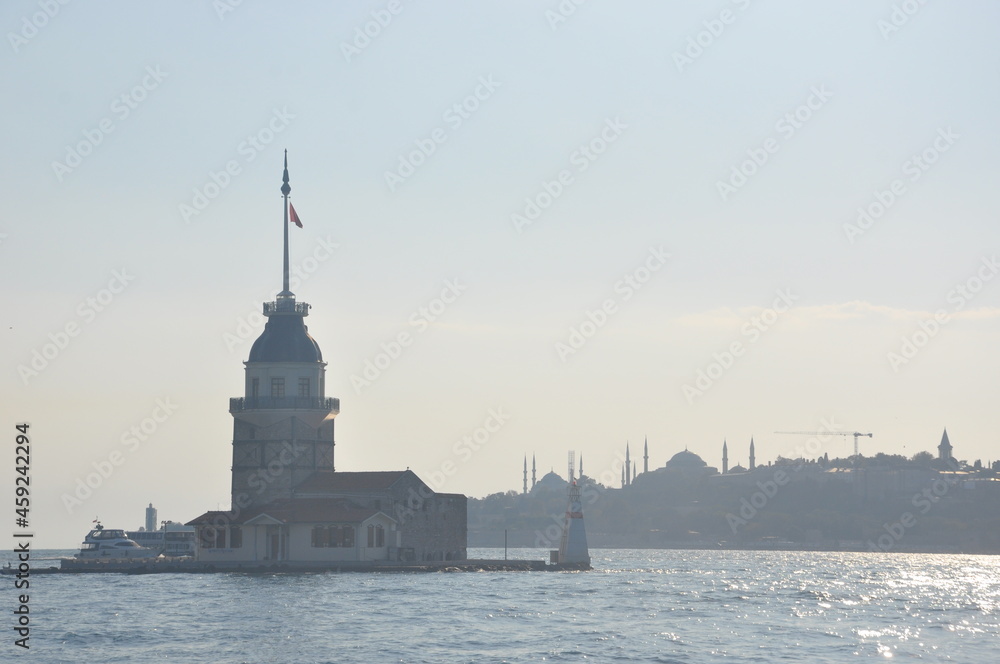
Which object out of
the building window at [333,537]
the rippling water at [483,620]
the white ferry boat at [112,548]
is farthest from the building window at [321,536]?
the white ferry boat at [112,548]

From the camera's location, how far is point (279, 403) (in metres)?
93.6

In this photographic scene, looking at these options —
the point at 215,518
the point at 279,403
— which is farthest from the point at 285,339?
the point at 215,518

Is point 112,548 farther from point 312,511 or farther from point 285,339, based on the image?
point 312,511

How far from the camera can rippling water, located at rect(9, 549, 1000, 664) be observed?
51.4m

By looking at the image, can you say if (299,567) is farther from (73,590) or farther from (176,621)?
(176,621)

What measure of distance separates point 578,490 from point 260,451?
64.6 feet

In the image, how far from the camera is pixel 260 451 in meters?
94.1

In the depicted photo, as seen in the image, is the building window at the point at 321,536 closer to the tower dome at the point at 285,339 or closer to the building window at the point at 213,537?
the building window at the point at 213,537

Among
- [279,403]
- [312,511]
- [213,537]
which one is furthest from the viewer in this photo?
[279,403]

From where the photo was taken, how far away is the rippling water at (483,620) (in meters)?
51.4

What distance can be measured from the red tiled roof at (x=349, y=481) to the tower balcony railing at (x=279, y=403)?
14.1ft

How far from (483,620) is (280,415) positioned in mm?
35774

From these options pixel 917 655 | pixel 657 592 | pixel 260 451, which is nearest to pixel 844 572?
pixel 657 592

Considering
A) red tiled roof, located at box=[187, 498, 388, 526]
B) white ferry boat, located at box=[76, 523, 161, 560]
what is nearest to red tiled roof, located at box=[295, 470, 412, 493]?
red tiled roof, located at box=[187, 498, 388, 526]
